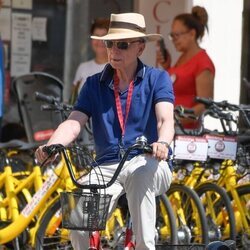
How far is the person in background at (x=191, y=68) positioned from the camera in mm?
9398

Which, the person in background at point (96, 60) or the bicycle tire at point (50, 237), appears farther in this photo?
the person in background at point (96, 60)

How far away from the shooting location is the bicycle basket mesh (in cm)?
564

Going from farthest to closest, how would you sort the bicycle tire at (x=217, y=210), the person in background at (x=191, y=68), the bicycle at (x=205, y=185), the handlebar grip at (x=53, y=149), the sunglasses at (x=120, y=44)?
the person in background at (x=191, y=68), the bicycle at (x=205, y=185), the bicycle tire at (x=217, y=210), the sunglasses at (x=120, y=44), the handlebar grip at (x=53, y=149)

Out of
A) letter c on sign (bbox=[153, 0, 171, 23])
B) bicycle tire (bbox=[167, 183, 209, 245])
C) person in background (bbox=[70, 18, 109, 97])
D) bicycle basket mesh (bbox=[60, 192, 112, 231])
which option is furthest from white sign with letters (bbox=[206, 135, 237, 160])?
letter c on sign (bbox=[153, 0, 171, 23])

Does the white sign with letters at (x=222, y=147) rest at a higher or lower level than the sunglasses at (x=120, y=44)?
lower

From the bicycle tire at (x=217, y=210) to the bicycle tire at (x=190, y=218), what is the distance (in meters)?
0.12

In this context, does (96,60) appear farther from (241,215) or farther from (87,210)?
(87,210)

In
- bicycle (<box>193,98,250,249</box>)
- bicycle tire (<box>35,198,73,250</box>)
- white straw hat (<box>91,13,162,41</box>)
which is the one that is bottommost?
bicycle tire (<box>35,198,73,250</box>)

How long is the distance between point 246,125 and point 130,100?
2.41 meters

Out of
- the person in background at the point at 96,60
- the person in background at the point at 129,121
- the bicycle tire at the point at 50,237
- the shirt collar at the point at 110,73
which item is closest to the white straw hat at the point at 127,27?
the person in background at the point at 129,121

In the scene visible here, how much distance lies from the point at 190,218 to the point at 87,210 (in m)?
2.77

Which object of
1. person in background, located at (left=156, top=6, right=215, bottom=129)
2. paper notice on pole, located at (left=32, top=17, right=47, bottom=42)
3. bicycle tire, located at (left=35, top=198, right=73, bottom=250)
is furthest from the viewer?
paper notice on pole, located at (left=32, top=17, right=47, bottom=42)

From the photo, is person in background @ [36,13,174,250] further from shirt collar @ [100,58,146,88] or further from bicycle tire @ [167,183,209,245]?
bicycle tire @ [167,183,209,245]

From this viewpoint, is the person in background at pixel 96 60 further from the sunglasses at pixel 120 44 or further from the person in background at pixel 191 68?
the sunglasses at pixel 120 44
